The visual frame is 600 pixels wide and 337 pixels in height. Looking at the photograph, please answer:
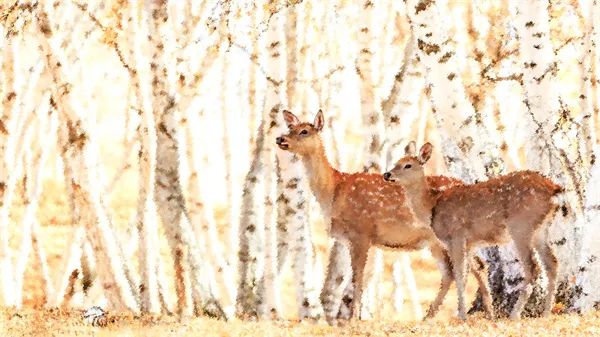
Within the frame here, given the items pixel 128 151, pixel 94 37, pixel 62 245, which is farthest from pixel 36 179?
pixel 62 245

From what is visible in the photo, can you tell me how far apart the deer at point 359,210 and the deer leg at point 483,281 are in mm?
324

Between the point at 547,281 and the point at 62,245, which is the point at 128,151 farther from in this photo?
the point at 547,281

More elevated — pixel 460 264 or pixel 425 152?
pixel 425 152

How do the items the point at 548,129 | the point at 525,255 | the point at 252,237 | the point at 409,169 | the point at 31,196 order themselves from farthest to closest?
the point at 31,196, the point at 252,237, the point at 548,129, the point at 409,169, the point at 525,255

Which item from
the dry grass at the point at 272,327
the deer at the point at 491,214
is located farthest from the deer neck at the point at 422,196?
the dry grass at the point at 272,327

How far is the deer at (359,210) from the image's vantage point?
34.7 ft

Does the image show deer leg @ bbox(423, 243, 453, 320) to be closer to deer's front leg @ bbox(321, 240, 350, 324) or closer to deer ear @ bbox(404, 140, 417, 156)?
deer ear @ bbox(404, 140, 417, 156)

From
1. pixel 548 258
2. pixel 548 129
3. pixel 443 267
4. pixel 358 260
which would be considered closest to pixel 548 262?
pixel 548 258

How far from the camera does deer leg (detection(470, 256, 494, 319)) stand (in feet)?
33.4

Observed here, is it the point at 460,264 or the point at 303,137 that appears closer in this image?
the point at 460,264

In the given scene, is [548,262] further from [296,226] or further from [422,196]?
[296,226]

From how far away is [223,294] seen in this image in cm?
1379

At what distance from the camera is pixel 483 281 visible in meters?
10.3

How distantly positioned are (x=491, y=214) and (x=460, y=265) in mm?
544
